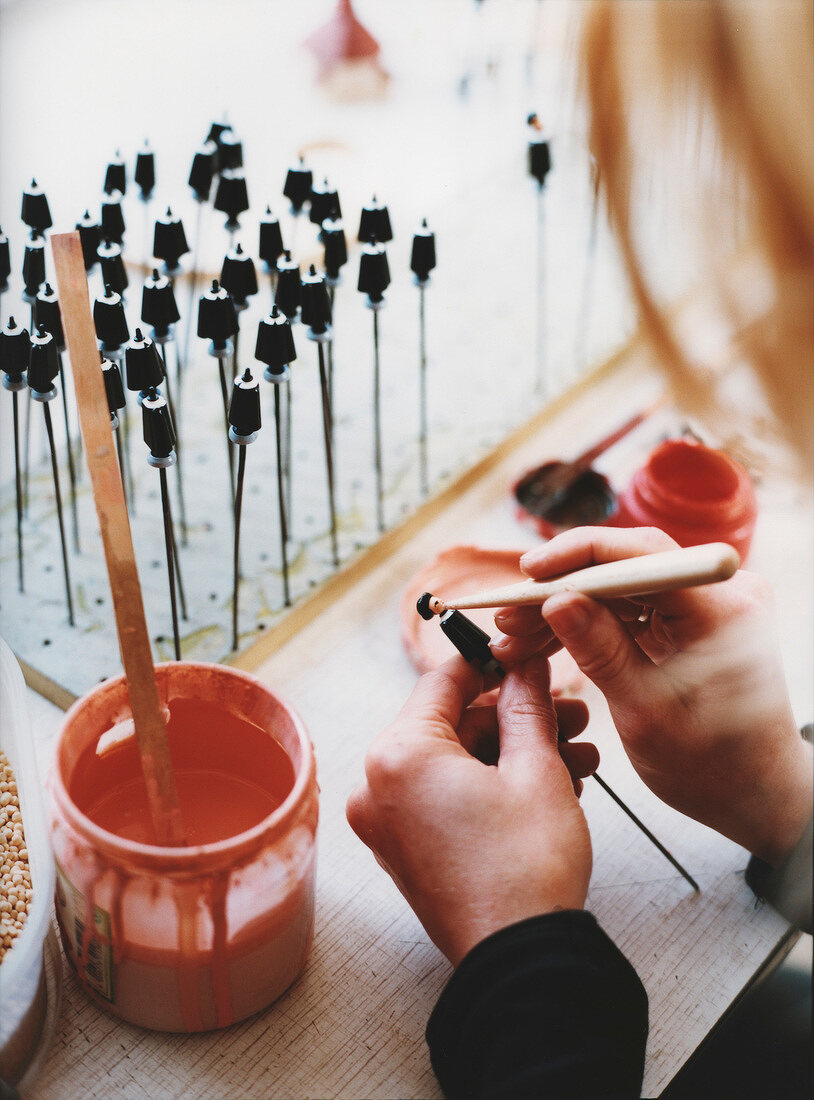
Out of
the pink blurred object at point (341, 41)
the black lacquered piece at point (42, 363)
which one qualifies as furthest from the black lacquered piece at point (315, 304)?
the pink blurred object at point (341, 41)

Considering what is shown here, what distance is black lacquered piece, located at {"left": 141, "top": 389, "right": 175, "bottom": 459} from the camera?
75 centimetres

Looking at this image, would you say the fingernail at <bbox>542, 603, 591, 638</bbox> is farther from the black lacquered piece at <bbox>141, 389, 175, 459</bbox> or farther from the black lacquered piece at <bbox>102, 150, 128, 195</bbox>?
the black lacquered piece at <bbox>102, 150, 128, 195</bbox>

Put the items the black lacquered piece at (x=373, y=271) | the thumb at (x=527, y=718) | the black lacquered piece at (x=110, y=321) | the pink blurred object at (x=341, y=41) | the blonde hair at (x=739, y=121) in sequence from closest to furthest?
the blonde hair at (x=739, y=121)
the thumb at (x=527, y=718)
the black lacquered piece at (x=110, y=321)
the black lacquered piece at (x=373, y=271)
the pink blurred object at (x=341, y=41)

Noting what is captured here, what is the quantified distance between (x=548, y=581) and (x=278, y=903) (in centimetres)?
27

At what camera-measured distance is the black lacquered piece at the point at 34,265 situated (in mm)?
873

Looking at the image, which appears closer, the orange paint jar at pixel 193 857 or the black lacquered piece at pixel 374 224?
the orange paint jar at pixel 193 857

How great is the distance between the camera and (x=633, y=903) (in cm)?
80

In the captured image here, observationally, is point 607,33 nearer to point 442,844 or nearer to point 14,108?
point 442,844

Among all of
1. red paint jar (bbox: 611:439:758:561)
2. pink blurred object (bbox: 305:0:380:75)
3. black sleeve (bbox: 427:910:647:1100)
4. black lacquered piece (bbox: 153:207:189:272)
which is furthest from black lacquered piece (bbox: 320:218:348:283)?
pink blurred object (bbox: 305:0:380:75)

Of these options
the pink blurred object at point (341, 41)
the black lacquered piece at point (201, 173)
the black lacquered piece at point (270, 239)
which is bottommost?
the black lacquered piece at point (270, 239)

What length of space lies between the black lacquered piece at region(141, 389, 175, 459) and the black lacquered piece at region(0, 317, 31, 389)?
4.6 inches

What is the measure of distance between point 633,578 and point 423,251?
1.59 ft

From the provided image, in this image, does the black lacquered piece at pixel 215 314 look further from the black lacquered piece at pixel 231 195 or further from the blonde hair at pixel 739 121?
the blonde hair at pixel 739 121

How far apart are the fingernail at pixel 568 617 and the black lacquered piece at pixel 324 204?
49 cm
